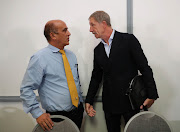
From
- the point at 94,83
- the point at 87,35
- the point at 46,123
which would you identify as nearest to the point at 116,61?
the point at 94,83

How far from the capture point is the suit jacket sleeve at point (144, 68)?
1341 mm

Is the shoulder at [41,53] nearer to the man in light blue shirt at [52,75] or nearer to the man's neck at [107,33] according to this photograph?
the man in light blue shirt at [52,75]

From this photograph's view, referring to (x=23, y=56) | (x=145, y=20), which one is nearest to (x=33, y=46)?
(x=23, y=56)

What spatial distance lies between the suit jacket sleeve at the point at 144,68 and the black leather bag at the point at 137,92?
0.04 m

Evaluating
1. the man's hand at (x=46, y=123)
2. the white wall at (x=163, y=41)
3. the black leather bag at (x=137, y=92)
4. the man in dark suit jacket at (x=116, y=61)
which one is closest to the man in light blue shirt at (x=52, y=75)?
the man's hand at (x=46, y=123)

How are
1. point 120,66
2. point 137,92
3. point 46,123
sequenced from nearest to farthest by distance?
point 46,123 → point 137,92 → point 120,66

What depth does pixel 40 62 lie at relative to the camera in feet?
4.35

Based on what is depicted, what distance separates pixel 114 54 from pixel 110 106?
51 centimetres

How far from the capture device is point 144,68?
1383mm

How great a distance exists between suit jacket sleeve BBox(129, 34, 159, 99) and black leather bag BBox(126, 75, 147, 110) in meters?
0.04

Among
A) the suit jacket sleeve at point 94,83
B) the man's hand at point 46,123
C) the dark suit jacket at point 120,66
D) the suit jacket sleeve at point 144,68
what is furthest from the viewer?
the suit jacket sleeve at point 94,83

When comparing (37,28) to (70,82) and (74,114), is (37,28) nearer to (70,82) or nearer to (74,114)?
(70,82)

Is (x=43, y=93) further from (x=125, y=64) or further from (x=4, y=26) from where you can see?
(x=4, y=26)

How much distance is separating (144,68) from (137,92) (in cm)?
22
